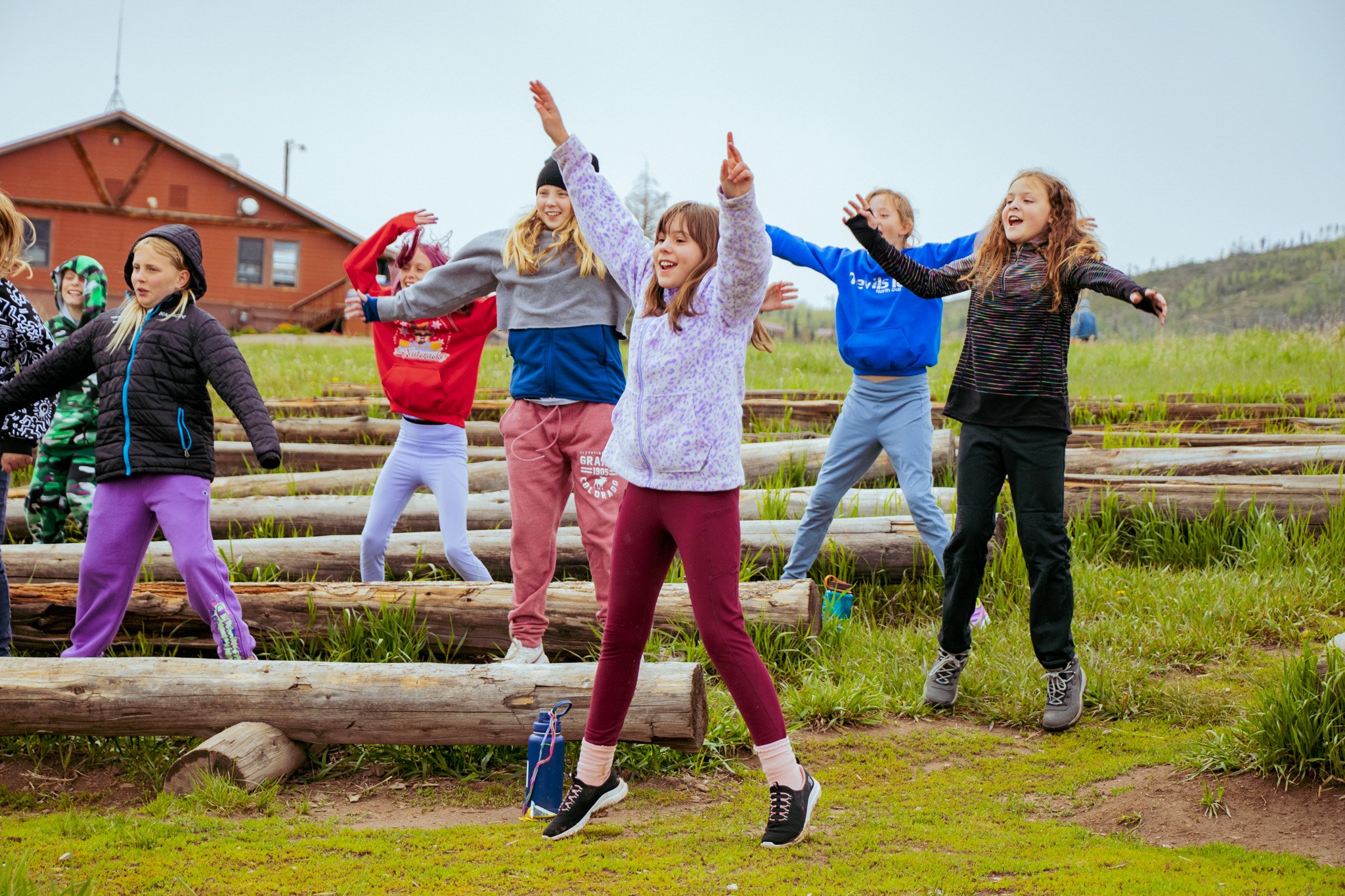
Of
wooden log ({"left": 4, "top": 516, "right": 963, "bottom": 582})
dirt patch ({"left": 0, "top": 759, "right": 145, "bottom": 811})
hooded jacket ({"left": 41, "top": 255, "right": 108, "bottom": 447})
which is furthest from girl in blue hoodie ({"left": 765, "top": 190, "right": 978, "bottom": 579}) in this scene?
hooded jacket ({"left": 41, "top": 255, "right": 108, "bottom": 447})

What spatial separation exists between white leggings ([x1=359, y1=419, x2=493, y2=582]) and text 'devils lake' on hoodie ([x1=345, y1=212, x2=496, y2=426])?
11 centimetres

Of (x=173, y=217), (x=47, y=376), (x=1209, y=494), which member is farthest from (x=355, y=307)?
(x=173, y=217)

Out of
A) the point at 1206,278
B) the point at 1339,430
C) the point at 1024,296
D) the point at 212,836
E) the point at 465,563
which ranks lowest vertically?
the point at 212,836

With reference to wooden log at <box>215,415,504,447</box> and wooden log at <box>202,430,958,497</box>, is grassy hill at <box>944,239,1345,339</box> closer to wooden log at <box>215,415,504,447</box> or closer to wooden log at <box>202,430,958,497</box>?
wooden log at <box>215,415,504,447</box>

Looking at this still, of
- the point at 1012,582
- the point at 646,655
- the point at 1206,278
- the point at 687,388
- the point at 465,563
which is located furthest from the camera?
the point at 1206,278

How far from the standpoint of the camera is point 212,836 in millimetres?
3795

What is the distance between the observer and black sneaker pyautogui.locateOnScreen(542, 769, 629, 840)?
3666 mm

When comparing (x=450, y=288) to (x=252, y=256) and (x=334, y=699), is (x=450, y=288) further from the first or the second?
(x=252, y=256)

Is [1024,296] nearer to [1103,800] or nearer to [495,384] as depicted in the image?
[1103,800]

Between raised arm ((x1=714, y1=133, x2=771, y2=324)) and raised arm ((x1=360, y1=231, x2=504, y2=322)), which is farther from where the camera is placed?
raised arm ((x1=360, y1=231, x2=504, y2=322))

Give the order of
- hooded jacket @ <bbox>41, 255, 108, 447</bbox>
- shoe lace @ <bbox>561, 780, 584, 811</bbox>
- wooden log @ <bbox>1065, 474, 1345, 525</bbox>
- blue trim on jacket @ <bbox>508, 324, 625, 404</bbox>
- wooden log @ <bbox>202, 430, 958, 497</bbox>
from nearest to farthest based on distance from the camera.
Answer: shoe lace @ <bbox>561, 780, 584, 811</bbox>, blue trim on jacket @ <bbox>508, 324, 625, 404</bbox>, wooden log @ <bbox>1065, 474, 1345, 525</bbox>, hooded jacket @ <bbox>41, 255, 108, 447</bbox>, wooden log @ <bbox>202, 430, 958, 497</bbox>

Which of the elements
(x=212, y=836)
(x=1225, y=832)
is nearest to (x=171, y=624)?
(x=212, y=836)

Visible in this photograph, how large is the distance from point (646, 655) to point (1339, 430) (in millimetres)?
6802

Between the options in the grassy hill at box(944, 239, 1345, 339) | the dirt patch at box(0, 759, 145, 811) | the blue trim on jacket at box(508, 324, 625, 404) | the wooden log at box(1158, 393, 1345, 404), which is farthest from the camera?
the grassy hill at box(944, 239, 1345, 339)
